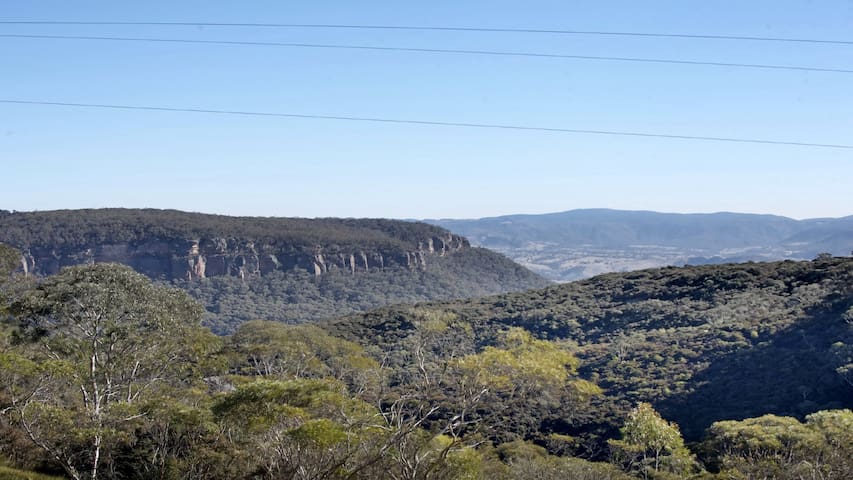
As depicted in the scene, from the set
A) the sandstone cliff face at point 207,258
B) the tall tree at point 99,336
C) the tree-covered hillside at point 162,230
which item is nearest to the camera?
the tall tree at point 99,336

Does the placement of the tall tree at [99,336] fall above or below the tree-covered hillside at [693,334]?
above

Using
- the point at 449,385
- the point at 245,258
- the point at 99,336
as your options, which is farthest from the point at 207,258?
the point at 99,336

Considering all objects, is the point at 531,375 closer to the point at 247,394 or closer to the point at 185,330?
the point at 185,330

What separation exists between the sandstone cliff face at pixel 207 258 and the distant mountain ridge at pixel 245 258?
0.51 feet

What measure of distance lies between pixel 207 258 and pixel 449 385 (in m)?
79.9

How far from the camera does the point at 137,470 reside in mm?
16516

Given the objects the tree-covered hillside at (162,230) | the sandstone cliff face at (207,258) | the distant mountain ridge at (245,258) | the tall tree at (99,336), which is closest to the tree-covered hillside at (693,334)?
the tall tree at (99,336)

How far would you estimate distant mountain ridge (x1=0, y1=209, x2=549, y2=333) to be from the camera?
10055 cm

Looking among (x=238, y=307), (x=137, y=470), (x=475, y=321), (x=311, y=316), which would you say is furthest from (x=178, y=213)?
(x=137, y=470)

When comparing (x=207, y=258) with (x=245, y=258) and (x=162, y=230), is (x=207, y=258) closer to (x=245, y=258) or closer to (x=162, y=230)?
(x=245, y=258)

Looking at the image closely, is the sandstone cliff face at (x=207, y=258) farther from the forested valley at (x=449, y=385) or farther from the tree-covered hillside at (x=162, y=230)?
the forested valley at (x=449, y=385)

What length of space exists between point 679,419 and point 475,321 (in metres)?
25.0

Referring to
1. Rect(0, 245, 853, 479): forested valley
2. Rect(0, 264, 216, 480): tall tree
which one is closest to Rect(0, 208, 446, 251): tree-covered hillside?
Rect(0, 245, 853, 479): forested valley

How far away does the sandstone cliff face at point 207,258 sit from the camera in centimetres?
10069
